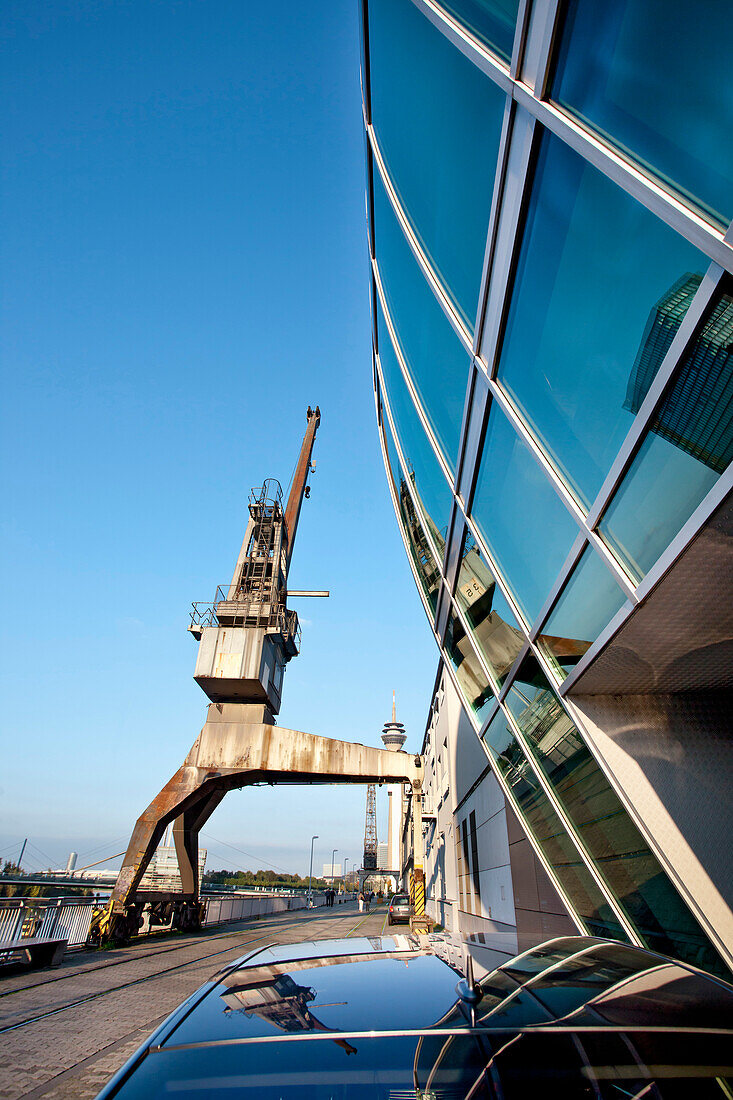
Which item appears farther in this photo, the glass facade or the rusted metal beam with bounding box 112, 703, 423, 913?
the rusted metal beam with bounding box 112, 703, 423, 913

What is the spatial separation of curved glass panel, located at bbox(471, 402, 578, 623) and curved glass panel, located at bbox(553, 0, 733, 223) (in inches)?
85.3

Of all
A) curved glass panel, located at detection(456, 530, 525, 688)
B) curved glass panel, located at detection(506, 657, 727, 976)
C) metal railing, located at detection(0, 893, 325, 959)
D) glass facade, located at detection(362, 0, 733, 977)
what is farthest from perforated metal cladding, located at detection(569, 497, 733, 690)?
metal railing, located at detection(0, 893, 325, 959)

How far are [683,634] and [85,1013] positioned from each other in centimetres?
876

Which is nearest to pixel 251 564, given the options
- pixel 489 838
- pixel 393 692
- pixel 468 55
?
pixel 489 838

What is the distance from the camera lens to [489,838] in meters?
13.4

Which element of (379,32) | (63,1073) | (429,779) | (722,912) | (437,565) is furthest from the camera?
(429,779)

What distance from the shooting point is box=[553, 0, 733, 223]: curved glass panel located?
86.3 inches

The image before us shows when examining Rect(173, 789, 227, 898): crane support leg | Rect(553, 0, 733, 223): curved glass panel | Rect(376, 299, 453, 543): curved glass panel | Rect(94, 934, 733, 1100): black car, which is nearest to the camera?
Rect(94, 934, 733, 1100): black car

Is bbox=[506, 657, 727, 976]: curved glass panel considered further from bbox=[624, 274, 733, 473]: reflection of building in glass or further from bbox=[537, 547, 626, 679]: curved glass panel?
bbox=[624, 274, 733, 473]: reflection of building in glass

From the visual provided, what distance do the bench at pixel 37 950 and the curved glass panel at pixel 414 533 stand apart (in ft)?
33.0

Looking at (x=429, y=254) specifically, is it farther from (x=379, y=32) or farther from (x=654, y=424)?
(x=654, y=424)

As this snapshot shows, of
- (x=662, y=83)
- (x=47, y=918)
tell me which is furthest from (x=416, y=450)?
(x=47, y=918)

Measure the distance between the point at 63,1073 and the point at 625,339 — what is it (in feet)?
24.5

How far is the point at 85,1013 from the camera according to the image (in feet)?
23.3
